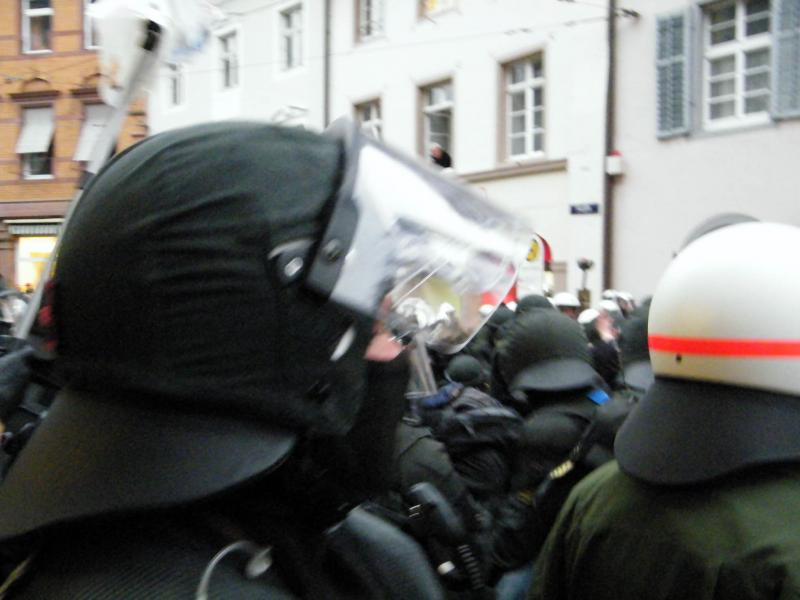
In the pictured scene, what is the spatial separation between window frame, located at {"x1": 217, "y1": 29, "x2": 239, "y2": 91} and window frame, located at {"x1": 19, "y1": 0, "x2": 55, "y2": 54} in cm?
404

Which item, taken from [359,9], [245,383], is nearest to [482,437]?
[245,383]

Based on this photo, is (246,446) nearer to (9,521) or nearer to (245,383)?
(245,383)

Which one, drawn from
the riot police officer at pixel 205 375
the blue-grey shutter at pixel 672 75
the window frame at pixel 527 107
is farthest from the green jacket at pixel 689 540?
the window frame at pixel 527 107

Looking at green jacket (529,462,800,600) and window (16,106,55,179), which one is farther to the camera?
window (16,106,55,179)

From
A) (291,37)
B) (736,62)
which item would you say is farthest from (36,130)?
(736,62)

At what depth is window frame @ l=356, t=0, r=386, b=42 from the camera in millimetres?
16078

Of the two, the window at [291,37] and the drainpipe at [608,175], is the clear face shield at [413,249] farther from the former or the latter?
the window at [291,37]

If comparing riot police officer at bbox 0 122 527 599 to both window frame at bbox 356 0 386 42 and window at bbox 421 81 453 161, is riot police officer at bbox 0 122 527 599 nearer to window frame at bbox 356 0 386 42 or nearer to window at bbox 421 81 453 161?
window at bbox 421 81 453 161

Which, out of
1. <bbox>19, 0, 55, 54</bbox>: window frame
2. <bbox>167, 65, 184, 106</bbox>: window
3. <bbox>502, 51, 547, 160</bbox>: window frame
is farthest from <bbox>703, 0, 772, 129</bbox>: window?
<bbox>19, 0, 55, 54</bbox>: window frame

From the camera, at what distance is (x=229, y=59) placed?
19.8 m

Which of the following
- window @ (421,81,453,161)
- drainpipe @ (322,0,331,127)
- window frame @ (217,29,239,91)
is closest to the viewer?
window @ (421,81,453,161)

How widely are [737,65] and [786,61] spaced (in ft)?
2.78

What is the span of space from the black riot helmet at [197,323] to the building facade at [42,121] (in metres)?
20.4

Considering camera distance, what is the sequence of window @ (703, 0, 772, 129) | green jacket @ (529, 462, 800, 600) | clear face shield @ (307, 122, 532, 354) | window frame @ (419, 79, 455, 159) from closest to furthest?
clear face shield @ (307, 122, 532, 354), green jacket @ (529, 462, 800, 600), window @ (703, 0, 772, 129), window frame @ (419, 79, 455, 159)
